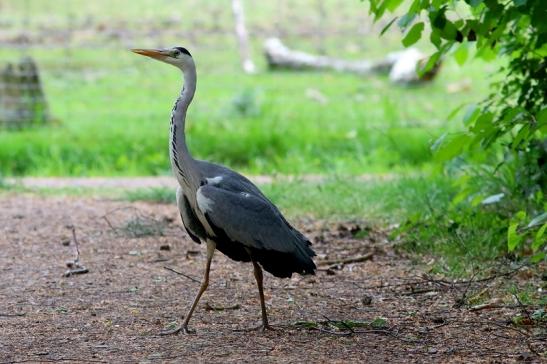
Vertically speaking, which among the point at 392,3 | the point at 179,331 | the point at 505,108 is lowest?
the point at 179,331

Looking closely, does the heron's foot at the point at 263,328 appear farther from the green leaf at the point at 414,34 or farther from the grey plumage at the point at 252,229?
the green leaf at the point at 414,34

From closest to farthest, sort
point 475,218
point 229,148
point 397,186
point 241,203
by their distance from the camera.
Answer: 1. point 241,203
2. point 475,218
3. point 397,186
4. point 229,148

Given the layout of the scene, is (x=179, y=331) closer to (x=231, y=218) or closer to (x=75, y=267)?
(x=231, y=218)

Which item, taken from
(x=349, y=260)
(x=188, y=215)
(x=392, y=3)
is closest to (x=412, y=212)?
(x=349, y=260)

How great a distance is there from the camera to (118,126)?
13117 mm

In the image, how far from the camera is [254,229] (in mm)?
5477

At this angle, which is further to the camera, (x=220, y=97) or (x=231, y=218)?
(x=220, y=97)

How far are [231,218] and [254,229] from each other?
0.13m

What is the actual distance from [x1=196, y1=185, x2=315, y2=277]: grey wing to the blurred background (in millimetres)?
3122

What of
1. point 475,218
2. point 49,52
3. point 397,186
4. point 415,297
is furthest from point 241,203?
point 49,52

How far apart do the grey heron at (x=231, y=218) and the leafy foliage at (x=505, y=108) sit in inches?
42.8

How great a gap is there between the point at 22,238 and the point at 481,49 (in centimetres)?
356

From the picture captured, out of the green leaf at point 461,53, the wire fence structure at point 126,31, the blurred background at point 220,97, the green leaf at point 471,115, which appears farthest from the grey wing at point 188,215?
the wire fence structure at point 126,31

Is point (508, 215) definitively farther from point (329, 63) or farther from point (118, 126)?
point (329, 63)
